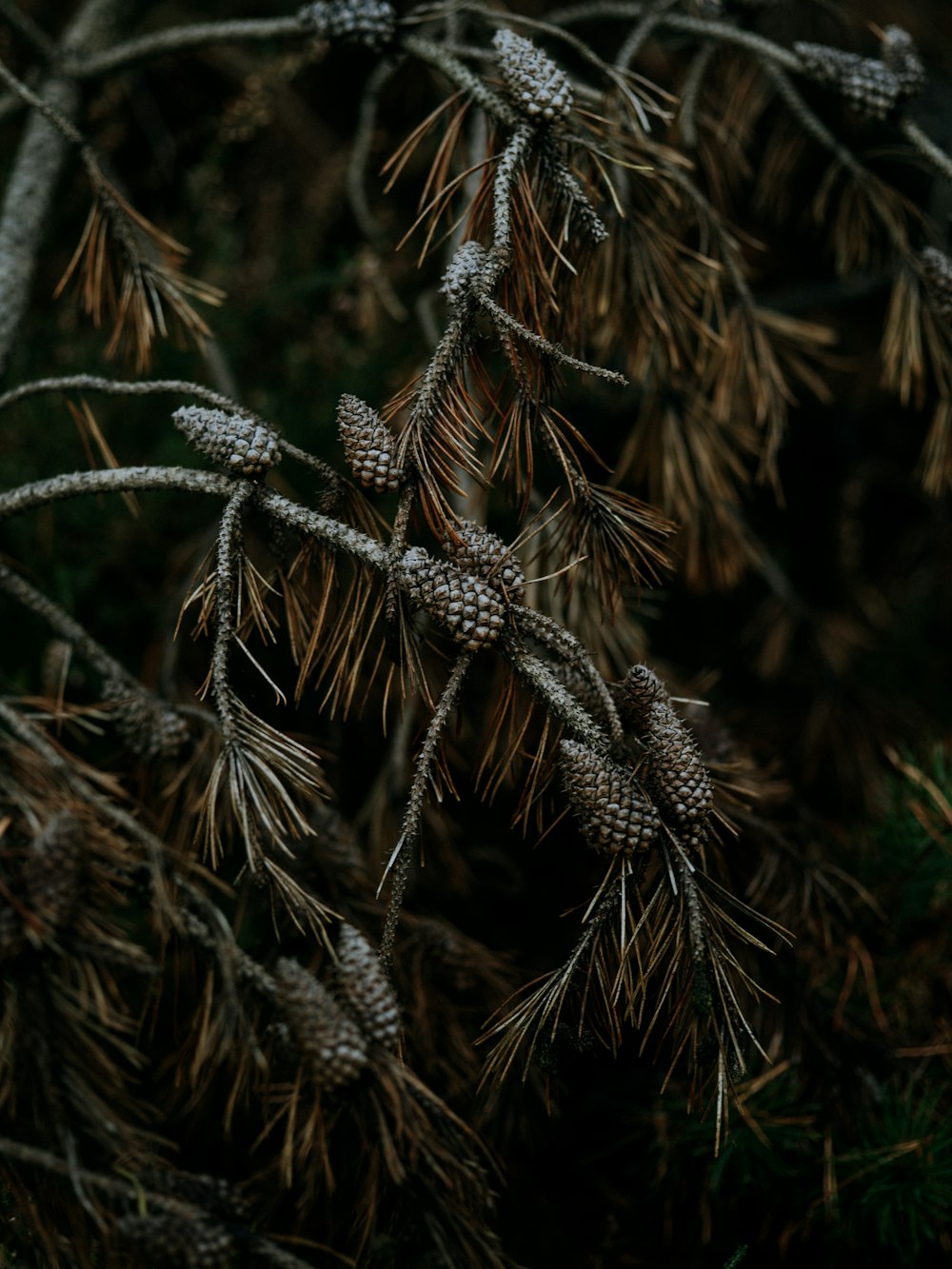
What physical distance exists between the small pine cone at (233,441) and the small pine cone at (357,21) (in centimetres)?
53

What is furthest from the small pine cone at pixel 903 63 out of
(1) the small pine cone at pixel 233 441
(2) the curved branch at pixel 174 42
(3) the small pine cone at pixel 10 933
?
(3) the small pine cone at pixel 10 933

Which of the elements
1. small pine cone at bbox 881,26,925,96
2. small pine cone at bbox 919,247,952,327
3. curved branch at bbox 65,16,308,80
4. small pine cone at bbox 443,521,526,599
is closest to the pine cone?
small pine cone at bbox 443,521,526,599

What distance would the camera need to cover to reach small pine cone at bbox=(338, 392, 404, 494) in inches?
26.9

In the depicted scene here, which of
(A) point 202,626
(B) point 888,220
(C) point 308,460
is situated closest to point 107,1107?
(A) point 202,626

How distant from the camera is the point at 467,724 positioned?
129 centimetres

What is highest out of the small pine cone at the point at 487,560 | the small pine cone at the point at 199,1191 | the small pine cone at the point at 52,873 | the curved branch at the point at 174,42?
the curved branch at the point at 174,42

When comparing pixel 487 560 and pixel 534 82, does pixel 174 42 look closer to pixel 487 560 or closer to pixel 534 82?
pixel 534 82

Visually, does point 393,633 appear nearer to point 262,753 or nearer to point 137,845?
point 262,753

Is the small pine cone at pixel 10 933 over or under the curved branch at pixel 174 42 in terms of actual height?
under

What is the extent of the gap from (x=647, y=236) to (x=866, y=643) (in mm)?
1075

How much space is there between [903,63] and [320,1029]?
1.06 meters

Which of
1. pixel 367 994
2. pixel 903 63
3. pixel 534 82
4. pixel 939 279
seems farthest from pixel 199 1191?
pixel 903 63

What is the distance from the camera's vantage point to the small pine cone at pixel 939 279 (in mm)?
990

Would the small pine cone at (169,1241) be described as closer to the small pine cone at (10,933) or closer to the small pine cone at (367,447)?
the small pine cone at (10,933)
